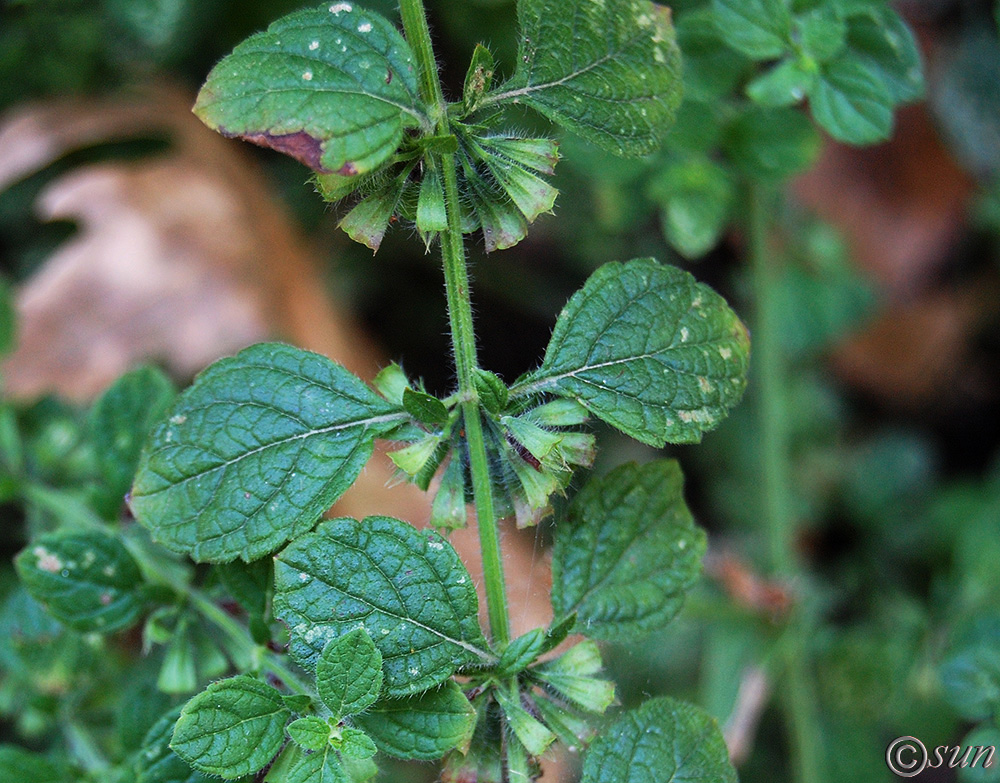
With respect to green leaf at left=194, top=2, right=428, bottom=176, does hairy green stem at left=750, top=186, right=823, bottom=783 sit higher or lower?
lower

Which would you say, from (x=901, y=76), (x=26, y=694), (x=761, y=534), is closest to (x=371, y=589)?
(x=26, y=694)

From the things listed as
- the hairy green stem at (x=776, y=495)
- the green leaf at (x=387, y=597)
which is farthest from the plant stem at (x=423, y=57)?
the hairy green stem at (x=776, y=495)

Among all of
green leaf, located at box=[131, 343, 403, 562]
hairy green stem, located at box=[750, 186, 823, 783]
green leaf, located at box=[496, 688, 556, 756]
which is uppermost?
green leaf, located at box=[131, 343, 403, 562]

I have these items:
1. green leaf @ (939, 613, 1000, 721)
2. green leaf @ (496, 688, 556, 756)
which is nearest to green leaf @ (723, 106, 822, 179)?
green leaf @ (939, 613, 1000, 721)

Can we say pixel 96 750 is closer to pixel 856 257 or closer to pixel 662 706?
pixel 662 706

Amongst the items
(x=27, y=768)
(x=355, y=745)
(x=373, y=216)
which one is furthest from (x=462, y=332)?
(x=27, y=768)

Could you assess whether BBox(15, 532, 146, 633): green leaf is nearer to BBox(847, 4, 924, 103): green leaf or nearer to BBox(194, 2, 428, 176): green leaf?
BBox(194, 2, 428, 176): green leaf

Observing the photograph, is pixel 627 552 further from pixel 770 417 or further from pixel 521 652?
pixel 770 417

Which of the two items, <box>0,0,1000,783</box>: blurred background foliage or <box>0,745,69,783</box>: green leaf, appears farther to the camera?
<box>0,0,1000,783</box>: blurred background foliage
